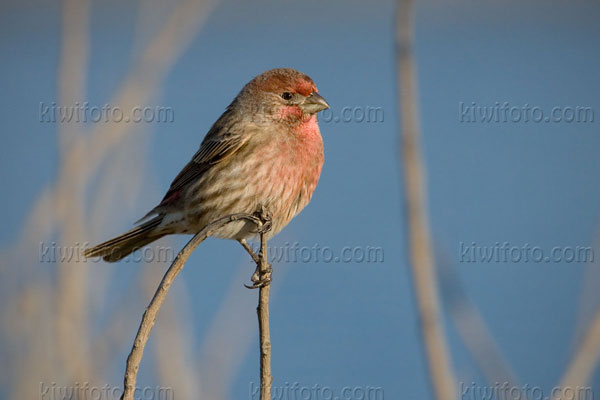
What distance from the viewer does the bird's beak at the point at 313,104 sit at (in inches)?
236

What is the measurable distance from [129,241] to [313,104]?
1962mm

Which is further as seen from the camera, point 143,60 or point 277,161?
point 277,161

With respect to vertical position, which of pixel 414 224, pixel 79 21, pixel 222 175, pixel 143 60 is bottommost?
pixel 414 224

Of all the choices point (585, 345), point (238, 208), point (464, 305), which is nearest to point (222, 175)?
point (238, 208)

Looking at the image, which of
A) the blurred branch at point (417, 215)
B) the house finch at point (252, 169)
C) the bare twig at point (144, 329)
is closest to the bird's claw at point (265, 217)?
the house finch at point (252, 169)

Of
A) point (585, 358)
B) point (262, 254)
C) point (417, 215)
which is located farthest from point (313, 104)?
point (585, 358)

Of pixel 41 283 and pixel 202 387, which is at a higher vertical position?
pixel 41 283

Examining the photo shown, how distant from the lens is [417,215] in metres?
3.78

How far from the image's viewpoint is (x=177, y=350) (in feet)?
18.6

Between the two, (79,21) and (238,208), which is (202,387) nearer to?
(238,208)

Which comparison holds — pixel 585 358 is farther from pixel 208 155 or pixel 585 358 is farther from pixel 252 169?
pixel 208 155

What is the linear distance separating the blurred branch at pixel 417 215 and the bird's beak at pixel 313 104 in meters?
2.10

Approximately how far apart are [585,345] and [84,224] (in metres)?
3.84

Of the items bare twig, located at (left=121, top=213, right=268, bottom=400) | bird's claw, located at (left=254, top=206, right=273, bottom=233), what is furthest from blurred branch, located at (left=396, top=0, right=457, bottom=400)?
bird's claw, located at (left=254, top=206, right=273, bottom=233)
